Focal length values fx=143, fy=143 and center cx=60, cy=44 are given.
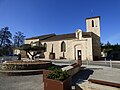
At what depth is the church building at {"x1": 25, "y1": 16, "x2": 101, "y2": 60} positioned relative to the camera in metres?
35.3

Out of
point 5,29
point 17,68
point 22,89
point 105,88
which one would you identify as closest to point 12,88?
point 22,89

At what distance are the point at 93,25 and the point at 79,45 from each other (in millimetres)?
8643

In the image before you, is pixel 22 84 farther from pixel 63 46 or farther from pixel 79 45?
pixel 63 46

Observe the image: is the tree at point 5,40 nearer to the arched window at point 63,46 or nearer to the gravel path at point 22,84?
the arched window at point 63,46

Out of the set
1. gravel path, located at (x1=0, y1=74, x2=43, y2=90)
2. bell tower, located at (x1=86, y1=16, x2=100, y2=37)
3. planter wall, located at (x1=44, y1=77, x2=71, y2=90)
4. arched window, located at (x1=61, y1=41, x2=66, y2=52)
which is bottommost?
gravel path, located at (x1=0, y1=74, x2=43, y2=90)

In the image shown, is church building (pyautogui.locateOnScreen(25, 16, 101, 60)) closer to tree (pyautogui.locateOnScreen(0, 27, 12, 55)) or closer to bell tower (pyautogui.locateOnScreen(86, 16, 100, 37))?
bell tower (pyautogui.locateOnScreen(86, 16, 100, 37))

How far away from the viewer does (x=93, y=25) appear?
4103 cm

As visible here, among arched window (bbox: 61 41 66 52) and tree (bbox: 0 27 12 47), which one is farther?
tree (bbox: 0 27 12 47)

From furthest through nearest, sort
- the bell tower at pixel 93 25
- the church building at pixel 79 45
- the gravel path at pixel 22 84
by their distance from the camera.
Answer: the bell tower at pixel 93 25, the church building at pixel 79 45, the gravel path at pixel 22 84

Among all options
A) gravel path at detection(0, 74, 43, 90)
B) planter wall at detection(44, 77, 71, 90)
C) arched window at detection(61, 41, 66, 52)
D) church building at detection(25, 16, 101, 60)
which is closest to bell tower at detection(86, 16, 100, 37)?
church building at detection(25, 16, 101, 60)

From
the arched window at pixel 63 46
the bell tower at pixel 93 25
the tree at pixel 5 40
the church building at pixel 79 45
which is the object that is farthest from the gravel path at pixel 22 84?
the tree at pixel 5 40

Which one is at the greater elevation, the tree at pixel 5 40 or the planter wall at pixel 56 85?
the tree at pixel 5 40

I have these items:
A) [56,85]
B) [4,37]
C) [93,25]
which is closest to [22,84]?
[56,85]

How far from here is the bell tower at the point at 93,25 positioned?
40531 millimetres
